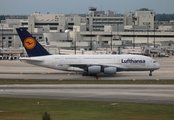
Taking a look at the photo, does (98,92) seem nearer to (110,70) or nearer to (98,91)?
(98,91)

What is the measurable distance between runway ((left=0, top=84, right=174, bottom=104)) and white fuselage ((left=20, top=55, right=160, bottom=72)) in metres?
14.5

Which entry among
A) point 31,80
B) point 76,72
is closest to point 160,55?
point 76,72

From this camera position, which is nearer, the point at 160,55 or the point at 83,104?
the point at 83,104

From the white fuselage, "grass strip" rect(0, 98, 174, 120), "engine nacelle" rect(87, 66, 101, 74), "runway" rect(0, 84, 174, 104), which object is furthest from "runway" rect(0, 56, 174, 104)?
"grass strip" rect(0, 98, 174, 120)

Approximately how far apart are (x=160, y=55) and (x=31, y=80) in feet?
236

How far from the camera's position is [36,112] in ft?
163

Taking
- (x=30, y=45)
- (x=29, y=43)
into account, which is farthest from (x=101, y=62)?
(x=29, y=43)

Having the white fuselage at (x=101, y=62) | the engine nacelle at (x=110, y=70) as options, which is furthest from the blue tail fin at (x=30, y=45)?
the engine nacelle at (x=110, y=70)

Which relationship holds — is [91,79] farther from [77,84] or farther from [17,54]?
[17,54]

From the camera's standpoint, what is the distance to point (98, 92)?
2464 inches

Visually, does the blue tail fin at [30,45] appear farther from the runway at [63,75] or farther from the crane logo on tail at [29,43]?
the runway at [63,75]

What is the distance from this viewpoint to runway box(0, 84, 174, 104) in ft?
190

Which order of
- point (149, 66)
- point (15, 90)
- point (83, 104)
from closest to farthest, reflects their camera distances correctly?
point (83, 104)
point (15, 90)
point (149, 66)

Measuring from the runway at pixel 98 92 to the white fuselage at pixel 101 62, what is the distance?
14.5 m
